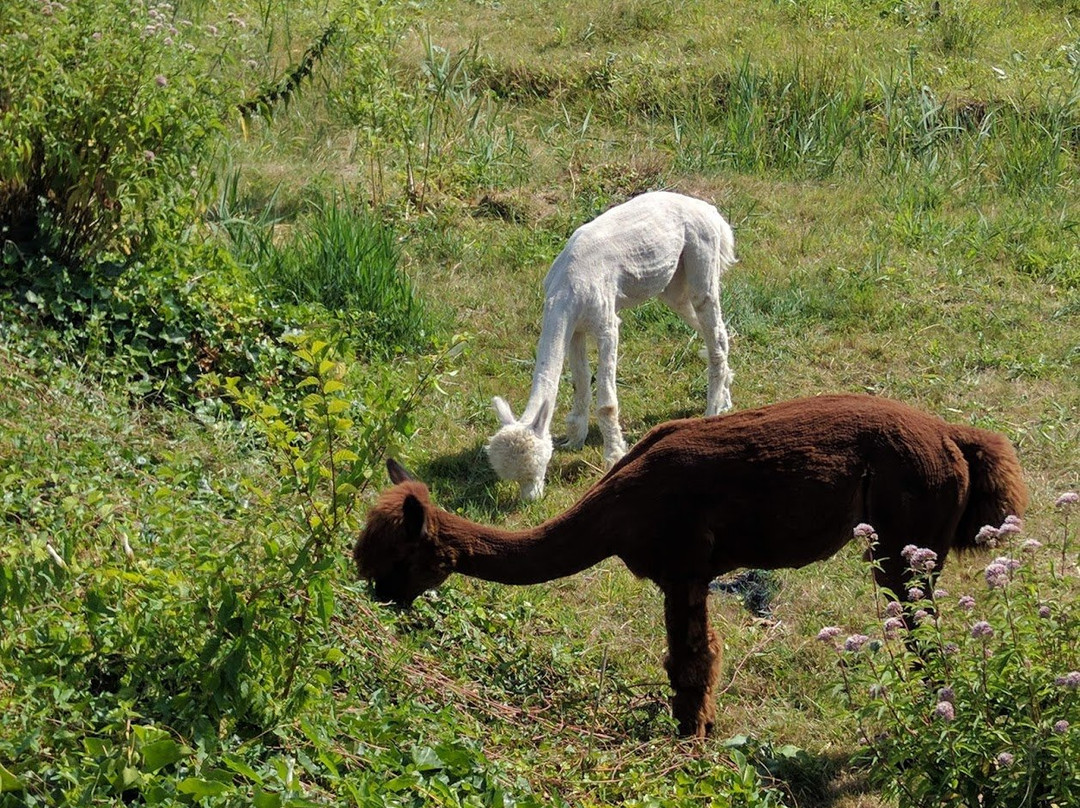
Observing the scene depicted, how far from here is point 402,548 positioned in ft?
18.0

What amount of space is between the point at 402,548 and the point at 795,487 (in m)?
1.59

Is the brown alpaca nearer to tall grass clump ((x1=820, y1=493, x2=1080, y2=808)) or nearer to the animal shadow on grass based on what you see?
the animal shadow on grass

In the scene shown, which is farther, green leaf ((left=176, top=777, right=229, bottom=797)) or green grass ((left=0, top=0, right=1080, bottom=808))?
green grass ((left=0, top=0, right=1080, bottom=808))

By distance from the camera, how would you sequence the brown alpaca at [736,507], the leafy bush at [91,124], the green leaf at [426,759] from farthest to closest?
the leafy bush at [91,124] → the brown alpaca at [736,507] → the green leaf at [426,759]

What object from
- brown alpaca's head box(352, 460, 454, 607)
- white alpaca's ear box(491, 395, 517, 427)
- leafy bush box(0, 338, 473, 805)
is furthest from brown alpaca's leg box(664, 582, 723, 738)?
white alpaca's ear box(491, 395, 517, 427)

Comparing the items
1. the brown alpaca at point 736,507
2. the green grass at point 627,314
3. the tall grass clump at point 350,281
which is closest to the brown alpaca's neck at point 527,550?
the brown alpaca at point 736,507

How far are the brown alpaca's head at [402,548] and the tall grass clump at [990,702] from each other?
5.71 ft

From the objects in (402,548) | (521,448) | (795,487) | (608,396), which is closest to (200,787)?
(402,548)

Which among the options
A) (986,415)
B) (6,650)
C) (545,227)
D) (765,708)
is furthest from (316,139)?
(6,650)

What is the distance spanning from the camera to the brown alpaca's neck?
5676 millimetres

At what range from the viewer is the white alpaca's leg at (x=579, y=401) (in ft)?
29.2

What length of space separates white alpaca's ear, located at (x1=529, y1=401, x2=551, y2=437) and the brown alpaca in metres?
2.14

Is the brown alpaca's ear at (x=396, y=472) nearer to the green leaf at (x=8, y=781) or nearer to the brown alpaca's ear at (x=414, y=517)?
the brown alpaca's ear at (x=414, y=517)

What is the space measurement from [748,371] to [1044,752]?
5762 millimetres
